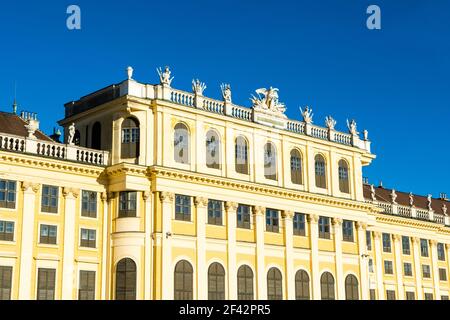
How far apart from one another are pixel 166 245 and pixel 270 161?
1112cm

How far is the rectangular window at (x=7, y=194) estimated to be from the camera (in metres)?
43.5

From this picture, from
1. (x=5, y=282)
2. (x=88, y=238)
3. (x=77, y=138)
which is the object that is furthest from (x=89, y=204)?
(x=5, y=282)

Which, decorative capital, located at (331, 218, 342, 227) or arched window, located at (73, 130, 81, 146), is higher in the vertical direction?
arched window, located at (73, 130, 81, 146)

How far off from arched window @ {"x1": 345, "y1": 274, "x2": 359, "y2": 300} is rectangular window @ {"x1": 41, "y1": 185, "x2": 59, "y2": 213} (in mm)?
23355

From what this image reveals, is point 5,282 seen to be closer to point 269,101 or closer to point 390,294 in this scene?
point 269,101

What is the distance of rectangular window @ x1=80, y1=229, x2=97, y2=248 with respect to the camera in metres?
46.2

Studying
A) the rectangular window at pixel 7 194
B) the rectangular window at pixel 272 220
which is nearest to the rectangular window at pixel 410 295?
the rectangular window at pixel 272 220

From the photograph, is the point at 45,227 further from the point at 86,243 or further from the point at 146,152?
the point at 146,152

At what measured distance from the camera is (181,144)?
49.6 meters

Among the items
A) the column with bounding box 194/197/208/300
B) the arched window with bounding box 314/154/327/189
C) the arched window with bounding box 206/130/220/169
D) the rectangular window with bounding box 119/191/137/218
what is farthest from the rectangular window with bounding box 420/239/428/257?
the rectangular window with bounding box 119/191/137/218

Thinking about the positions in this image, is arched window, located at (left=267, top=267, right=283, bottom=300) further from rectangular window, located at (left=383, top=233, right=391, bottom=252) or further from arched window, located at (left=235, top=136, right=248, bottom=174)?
rectangular window, located at (left=383, top=233, right=391, bottom=252)

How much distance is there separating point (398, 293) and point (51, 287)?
112 feet

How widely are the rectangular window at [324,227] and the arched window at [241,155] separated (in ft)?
26.0
